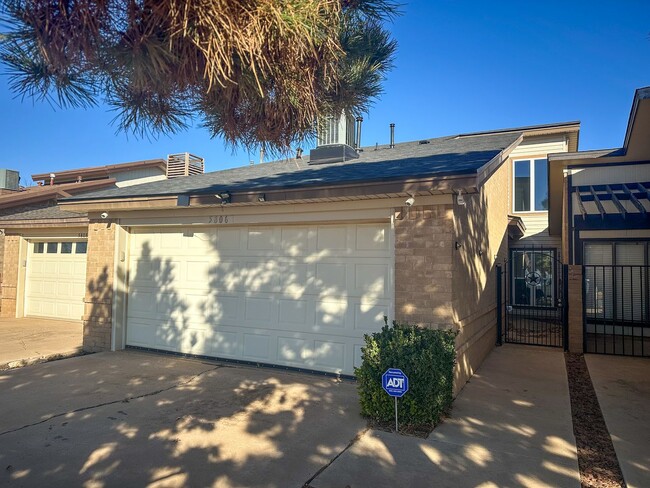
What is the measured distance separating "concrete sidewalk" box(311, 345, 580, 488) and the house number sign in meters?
4.44

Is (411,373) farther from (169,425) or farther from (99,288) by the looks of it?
(99,288)

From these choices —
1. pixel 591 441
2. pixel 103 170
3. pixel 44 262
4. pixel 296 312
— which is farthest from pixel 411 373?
pixel 103 170

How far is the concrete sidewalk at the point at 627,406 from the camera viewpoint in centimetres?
415

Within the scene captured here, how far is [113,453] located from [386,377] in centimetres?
276

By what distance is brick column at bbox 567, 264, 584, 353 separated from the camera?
9.52 m

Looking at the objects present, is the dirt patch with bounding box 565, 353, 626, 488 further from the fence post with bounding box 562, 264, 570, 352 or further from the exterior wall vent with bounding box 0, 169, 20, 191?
the exterior wall vent with bounding box 0, 169, 20, 191

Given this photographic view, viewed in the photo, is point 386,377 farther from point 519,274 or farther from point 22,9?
point 519,274

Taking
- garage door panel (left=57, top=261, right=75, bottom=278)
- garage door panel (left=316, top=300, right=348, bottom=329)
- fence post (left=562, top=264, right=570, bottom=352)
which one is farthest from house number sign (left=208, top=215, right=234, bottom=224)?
fence post (left=562, top=264, right=570, bottom=352)

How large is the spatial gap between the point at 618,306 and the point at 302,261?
30.6 feet

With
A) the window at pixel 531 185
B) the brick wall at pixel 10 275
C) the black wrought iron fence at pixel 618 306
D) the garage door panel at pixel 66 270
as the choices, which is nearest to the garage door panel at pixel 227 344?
the garage door panel at pixel 66 270

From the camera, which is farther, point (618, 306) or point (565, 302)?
point (618, 306)

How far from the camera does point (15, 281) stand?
13.0m

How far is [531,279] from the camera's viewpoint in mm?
15664

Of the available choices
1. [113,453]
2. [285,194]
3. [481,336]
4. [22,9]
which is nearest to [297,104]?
[22,9]
